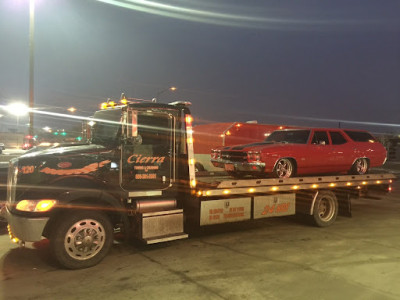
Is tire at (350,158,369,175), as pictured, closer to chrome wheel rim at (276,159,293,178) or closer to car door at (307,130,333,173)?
car door at (307,130,333,173)

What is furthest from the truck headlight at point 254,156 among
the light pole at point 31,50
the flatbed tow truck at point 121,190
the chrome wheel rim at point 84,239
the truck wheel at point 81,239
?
the light pole at point 31,50

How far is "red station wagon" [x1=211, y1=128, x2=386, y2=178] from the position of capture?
7.80 meters

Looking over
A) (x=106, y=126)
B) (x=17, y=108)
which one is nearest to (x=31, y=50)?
(x=17, y=108)

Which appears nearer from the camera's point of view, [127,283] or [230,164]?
[127,283]

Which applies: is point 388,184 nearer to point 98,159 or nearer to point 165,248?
point 165,248

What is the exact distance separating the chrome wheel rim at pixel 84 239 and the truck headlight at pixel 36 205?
0.45 metres

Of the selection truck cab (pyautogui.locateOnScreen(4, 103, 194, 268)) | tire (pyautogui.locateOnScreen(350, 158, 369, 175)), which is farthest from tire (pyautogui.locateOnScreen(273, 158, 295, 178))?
truck cab (pyautogui.locateOnScreen(4, 103, 194, 268))

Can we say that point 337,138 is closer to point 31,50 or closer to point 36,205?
point 36,205

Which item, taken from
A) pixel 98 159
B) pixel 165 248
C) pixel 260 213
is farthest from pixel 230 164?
pixel 98 159

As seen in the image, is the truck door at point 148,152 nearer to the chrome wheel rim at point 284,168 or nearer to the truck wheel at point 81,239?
the truck wheel at point 81,239

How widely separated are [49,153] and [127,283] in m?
2.27

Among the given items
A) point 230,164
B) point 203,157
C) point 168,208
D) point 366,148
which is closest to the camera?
point 168,208

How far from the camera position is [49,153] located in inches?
209

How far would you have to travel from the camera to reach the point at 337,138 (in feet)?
29.5
